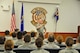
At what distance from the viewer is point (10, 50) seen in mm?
3363

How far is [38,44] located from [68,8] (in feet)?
28.6

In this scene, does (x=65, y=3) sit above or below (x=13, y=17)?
above

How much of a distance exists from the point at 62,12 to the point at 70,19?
658mm

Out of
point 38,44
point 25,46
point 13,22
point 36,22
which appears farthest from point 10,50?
point 36,22

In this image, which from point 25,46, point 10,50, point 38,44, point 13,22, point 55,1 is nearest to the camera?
point 10,50

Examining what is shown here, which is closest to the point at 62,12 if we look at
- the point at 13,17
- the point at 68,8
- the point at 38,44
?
the point at 68,8

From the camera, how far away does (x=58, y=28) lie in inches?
469

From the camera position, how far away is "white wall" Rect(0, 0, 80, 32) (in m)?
11.1

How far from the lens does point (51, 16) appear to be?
38.5ft

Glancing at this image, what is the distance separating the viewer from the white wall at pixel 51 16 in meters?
11.1

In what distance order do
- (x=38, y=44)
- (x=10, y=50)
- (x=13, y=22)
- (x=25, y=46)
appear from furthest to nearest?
1. (x=13, y=22)
2. (x=25, y=46)
3. (x=38, y=44)
4. (x=10, y=50)

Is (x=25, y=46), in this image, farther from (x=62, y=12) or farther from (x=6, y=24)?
(x=62, y=12)

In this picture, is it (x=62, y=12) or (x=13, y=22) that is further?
(x=62, y=12)

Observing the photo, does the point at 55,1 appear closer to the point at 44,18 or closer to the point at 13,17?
the point at 44,18
